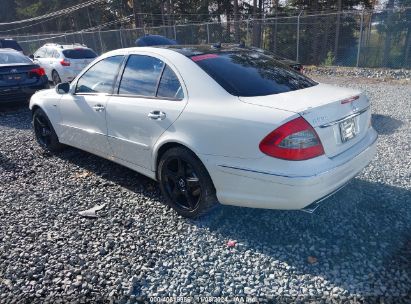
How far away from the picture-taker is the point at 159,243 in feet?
9.71

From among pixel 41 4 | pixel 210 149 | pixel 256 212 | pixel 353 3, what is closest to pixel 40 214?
pixel 210 149

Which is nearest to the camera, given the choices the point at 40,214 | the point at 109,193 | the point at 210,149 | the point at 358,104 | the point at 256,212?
the point at 210,149

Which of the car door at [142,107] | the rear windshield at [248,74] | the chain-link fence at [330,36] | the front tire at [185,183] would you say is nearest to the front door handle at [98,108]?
the car door at [142,107]

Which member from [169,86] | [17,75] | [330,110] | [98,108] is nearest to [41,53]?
[17,75]

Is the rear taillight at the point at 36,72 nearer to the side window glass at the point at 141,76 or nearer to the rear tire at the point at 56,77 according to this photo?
the rear tire at the point at 56,77

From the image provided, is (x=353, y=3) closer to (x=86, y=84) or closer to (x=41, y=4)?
(x=86, y=84)

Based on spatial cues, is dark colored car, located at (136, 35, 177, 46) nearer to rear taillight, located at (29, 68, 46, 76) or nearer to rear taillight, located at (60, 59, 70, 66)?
rear taillight, located at (29, 68, 46, 76)

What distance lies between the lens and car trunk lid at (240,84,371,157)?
257 centimetres

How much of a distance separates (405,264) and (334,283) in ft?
2.02

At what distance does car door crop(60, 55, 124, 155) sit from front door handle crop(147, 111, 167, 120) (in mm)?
873

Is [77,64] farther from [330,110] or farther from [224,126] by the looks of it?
[330,110]

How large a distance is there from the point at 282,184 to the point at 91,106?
8.75 feet

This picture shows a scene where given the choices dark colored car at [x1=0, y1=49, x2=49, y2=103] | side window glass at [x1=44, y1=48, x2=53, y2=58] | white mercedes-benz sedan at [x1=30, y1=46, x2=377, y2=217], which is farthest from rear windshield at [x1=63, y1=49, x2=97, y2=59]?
white mercedes-benz sedan at [x1=30, y1=46, x2=377, y2=217]

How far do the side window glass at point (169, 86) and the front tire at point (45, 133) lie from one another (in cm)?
266
